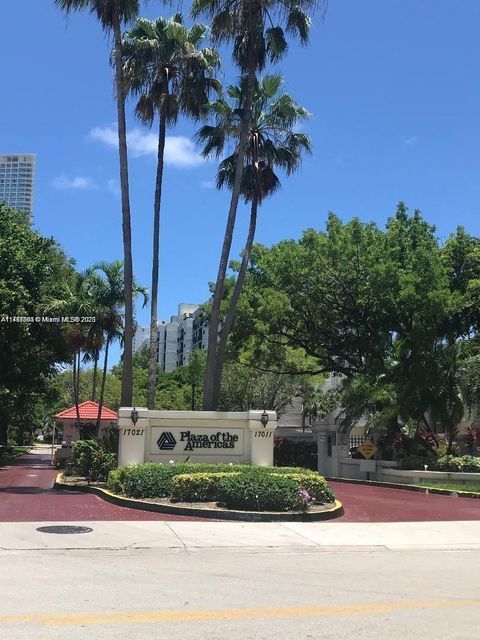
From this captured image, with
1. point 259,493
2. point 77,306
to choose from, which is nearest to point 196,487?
point 259,493

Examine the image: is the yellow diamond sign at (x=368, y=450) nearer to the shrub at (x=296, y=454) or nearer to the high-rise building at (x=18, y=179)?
the shrub at (x=296, y=454)

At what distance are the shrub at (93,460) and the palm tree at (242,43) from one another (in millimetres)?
3440

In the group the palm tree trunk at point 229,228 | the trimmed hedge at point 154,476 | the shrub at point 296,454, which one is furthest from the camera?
the shrub at point 296,454

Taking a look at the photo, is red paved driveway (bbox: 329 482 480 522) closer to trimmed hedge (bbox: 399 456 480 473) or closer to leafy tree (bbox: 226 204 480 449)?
trimmed hedge (bbox: 399 456 480 473)

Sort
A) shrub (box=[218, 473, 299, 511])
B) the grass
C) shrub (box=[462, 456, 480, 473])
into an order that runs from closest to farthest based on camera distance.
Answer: shrub (box=[218, 473, 299, 511])
the grass
shrub (box=[462, 456, 480, 473])

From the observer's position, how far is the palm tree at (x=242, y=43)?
21.2 m

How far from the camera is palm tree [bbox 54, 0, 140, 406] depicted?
2144cm

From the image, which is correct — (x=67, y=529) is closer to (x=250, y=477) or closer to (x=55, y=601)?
(x=250, y=477)

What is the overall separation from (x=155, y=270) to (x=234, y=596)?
1659cm

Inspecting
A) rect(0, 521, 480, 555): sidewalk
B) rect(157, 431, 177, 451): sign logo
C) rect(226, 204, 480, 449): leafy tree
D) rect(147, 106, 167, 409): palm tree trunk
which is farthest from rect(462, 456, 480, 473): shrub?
rect(147, 106, 167, 409): palm tree trunk

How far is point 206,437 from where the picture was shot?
64.6ft

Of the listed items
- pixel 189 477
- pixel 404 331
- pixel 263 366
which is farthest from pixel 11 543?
pixel 263 366

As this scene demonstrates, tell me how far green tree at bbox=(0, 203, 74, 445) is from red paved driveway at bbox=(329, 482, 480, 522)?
16401mm

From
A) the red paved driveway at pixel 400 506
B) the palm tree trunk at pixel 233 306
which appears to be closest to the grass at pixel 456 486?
the red paved driveway at pixel 400 506
